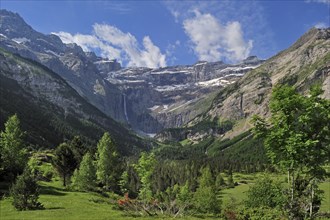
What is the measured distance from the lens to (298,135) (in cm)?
2814

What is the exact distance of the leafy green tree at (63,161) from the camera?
98375mm

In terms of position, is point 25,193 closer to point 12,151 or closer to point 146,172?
point 12,151

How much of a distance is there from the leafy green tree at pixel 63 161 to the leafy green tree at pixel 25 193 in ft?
136

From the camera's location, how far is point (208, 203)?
3802 inches

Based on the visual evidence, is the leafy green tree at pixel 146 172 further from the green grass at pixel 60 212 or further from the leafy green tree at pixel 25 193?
the leafy green tree at pixel 25 193

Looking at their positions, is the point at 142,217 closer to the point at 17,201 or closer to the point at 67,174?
the point at 17,201

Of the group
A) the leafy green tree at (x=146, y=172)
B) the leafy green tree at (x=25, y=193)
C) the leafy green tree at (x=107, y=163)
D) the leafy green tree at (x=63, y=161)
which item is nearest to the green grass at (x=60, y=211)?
the leafy green tree at (x=25, y=193)

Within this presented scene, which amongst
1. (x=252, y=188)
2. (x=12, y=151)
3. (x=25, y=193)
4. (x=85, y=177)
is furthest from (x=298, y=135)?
(x=85, y=177)

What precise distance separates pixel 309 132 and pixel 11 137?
71002 mm

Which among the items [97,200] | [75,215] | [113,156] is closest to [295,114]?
[75,215]

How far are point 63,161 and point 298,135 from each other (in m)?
80.1

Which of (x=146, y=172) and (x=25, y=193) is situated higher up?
(x=146, y=172)

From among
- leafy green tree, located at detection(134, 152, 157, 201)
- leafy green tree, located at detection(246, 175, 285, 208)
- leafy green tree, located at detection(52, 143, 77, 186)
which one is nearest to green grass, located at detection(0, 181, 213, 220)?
leafy green tree, located at detection(246, 175, 285, 208)

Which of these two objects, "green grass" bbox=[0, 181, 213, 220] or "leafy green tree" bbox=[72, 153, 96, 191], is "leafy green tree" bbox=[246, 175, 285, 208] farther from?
"leafy green tree" bbox=[72, 153, 96, 191]
